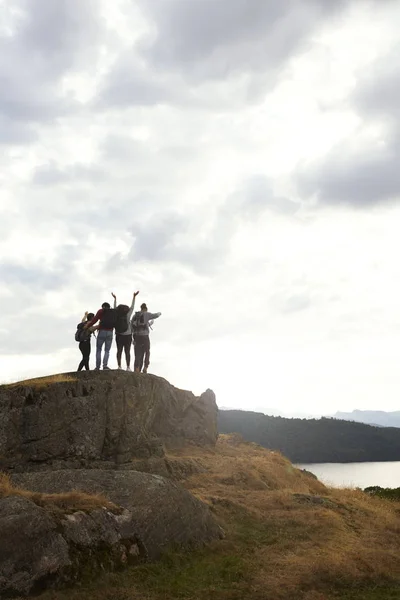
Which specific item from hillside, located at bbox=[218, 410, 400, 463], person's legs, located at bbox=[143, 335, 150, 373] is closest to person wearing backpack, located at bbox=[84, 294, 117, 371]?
person's legs, located at bbox=[143, 335, 150, 373]

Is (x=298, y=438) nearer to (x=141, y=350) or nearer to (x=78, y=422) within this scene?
(x=141, y=350)

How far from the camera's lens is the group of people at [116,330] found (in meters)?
24.3

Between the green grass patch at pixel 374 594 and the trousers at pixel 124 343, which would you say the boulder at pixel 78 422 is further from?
the green grass patch at pixel 374 594

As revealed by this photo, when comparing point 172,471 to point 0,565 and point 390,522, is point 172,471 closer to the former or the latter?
point 390,522

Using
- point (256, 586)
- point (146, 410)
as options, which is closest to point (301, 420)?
point (146, 410)

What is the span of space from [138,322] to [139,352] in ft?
6.58

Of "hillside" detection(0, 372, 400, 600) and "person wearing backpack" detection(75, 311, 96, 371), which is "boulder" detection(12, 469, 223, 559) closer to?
"hillside" detection(0, 372, 400, 600)

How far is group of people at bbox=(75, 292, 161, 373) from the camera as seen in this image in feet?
79.8

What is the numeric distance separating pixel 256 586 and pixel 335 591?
194cm

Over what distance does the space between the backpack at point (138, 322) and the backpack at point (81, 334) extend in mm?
2440

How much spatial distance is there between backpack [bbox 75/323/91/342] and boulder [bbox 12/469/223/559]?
7592mm

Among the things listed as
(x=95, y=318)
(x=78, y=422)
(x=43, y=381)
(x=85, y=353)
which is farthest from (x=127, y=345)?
(x=78, y=422)

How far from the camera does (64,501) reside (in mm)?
14344

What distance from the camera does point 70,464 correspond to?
Result: 70.9 ft
